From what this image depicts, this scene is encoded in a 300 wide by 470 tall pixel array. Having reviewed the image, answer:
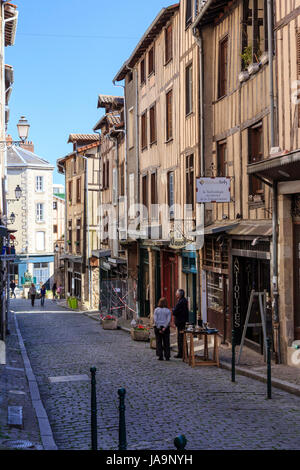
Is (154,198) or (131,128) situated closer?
(154,198)

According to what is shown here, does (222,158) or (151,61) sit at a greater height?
(151,61)

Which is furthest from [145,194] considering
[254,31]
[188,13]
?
[254,31]

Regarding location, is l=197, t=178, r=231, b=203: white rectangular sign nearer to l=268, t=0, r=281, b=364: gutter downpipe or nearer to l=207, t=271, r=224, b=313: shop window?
l=268, t=0, r=281, b=364: gutter downpipe

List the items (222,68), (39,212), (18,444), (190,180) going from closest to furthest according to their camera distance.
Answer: (18,444), (222,68), (190,180), (39,212)

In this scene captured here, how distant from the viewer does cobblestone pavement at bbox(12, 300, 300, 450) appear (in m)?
7.76

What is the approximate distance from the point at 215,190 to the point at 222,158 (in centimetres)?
249

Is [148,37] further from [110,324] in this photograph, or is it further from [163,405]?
[163,405]

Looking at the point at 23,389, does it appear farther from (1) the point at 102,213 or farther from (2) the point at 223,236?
(1) the point at 102,213

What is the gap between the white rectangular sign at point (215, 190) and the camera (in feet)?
49.7

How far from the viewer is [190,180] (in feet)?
66.3

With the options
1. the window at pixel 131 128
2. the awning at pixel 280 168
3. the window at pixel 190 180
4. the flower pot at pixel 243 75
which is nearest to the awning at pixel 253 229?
the awning at pixel 280 168

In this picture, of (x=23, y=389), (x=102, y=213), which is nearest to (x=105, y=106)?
(x=102, y=213)
